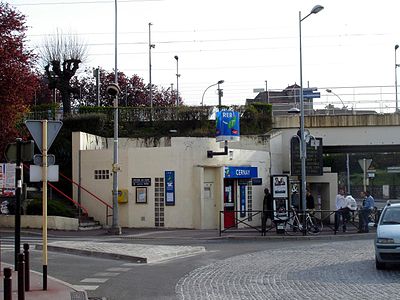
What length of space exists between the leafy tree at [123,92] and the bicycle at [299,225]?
37.7m

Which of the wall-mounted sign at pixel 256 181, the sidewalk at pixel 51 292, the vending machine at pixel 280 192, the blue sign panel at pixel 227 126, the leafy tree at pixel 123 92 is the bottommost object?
the sidewalk at pixel 51 292

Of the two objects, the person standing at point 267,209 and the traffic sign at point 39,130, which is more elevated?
the traffic sign at point 39,130

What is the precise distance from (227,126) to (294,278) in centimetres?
1711

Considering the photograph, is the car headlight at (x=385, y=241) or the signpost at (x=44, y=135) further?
the car headlight at (x=385, y=241)

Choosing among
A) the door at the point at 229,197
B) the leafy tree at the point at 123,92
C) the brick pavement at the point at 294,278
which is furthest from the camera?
the leafy tree at the point at 123,92

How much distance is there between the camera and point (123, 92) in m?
66.1

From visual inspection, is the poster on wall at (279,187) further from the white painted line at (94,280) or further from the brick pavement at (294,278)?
the white painted line at (94,280)

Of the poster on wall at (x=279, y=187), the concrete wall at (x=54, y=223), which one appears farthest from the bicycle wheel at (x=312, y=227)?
the concrete wall at (x=54, y=223)

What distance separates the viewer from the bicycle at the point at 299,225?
2706 centimetres

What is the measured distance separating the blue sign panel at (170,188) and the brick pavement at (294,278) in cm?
A: 1045

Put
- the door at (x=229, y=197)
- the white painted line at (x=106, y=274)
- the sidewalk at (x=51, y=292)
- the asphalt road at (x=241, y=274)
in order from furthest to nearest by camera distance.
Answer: the door at (x=229, y=197) < the white painted line at (x=106, y=274) < the asphalt road at (x=241, y=274) < the sidewalk at (x=51, y=292)

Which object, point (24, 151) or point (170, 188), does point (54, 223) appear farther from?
point (24, 151)

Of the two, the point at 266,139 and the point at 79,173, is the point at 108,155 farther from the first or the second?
the point at 266,139

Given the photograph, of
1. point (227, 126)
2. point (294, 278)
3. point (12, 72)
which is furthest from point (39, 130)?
point (227, 126)
